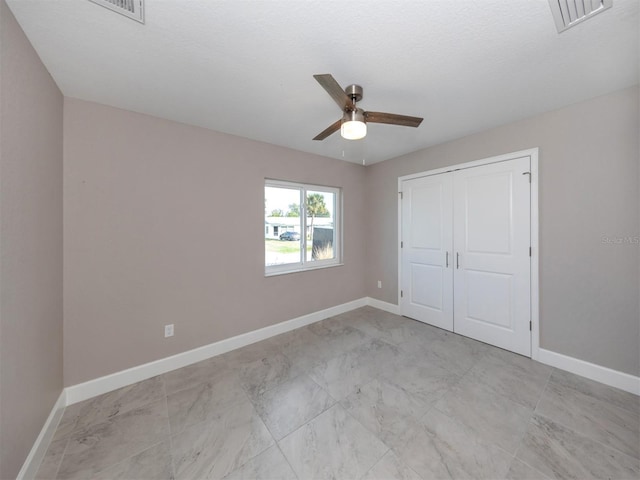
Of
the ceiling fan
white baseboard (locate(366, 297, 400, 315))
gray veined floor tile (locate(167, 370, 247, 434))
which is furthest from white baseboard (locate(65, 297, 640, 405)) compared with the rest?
the ceiling fan

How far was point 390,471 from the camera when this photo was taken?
4.31 ft

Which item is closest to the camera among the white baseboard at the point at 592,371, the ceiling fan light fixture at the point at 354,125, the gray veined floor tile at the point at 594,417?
the gray veined floor tile at the point at 594,417

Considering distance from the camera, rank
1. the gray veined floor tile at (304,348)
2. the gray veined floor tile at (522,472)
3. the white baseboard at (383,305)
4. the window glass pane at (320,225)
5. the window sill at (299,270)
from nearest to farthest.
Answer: the gray veined floor tile at (522,472) < the gray veined floor tile at (304,348) < the window sill at (299,270) < the window glass pane at (320,225) < the white baseboard at (383,305)

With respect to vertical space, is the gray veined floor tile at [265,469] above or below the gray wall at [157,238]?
below

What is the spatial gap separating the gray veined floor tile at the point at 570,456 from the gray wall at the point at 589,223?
973 millimetres

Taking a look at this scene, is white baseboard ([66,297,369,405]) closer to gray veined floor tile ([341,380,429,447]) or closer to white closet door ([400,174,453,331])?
gray veined floor tile ([341,380,429,447])

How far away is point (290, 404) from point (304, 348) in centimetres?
86

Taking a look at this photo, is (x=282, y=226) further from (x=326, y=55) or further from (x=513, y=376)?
(x=513, y=376)

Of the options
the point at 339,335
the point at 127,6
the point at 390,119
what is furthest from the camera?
the point at 339,335

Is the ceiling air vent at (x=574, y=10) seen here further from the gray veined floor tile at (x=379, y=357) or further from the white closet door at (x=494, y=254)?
the gray veined floor tile at (x=379, y=357)

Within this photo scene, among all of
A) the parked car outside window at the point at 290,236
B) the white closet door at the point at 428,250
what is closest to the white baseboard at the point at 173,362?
the parked car outside window at the point at 290,236

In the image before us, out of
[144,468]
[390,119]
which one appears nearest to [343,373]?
[144,468]

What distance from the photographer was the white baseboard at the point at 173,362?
6.36 feet

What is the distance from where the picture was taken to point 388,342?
281 centimetres
